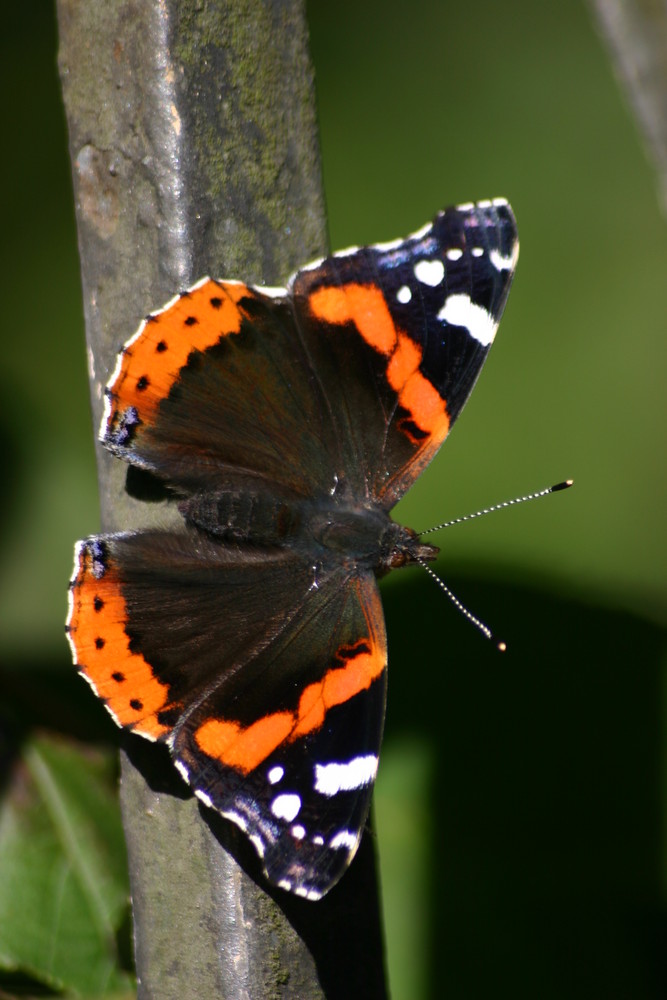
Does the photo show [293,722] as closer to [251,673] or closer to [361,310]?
[251,673]

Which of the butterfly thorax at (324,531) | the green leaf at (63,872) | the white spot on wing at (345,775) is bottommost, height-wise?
the green leaf at (63,872)

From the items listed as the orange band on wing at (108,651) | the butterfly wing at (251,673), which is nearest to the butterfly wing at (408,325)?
the butterfly wing at (251,673)

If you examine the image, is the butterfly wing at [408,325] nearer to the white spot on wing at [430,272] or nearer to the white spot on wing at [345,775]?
the white spot on wing at [430,272]

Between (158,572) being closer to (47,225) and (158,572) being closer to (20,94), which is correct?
Answer: (47,225)

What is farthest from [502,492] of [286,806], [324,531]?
[286,806]

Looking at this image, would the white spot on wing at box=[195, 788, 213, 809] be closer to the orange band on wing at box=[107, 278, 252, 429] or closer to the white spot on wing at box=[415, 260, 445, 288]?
the orange band on wing at box=[107, 278, 252, 429]

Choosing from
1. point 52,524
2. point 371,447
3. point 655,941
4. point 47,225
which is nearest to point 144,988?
point 371,447
